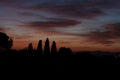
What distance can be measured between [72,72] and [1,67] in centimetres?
1009

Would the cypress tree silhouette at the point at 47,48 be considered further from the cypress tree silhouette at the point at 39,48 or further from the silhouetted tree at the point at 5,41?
the silhouetted tree at the point at 5,41

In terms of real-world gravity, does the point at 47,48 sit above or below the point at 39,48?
below

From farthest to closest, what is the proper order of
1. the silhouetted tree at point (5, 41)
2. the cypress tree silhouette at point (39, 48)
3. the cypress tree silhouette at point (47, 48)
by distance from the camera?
the silhouetted tree at point (5, 41) → the cypress tree silhouette at point (39, 48) → the cypress tree silhouette at point (47, 48)

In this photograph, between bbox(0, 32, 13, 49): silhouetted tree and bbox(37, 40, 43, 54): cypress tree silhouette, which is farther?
bbox(0, 32, 13, 49): silhouetted tree

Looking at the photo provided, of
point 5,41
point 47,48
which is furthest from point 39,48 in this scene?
point 5,41

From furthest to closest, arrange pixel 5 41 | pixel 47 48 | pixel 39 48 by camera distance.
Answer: pixel 5 41
pixel 39 48
pixel 47 48

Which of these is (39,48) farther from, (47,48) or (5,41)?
(5,41)

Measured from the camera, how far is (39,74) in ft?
91.4

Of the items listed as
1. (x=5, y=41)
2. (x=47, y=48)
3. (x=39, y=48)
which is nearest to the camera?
(x=47, y=48)

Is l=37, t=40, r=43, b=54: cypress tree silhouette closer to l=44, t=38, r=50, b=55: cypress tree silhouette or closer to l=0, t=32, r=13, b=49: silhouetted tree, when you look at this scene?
l=44, t=38, r=50, b=55: cypress tree silhouette

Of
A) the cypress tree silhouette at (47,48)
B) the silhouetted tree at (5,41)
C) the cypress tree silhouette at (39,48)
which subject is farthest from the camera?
the silhouetted tree at (5,41)

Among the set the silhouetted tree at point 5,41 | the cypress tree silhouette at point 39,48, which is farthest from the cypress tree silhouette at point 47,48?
the silhouetted tree at point 5,41

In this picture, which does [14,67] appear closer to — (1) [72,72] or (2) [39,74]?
(2) [39,74]

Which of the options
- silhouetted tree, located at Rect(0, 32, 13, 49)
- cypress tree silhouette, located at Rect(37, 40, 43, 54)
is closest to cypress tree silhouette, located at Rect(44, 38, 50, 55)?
cypress tree silhouette, located at Rect(37, 40, 43, 54)
